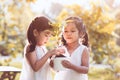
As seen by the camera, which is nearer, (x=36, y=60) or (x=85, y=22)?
(x=36, y=60)

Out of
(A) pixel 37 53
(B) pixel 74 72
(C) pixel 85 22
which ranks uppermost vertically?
(C) pixel 85 22

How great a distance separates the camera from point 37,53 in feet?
5.60

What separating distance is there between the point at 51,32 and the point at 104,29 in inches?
43.2

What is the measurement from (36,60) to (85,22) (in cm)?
115

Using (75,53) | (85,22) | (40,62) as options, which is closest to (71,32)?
(75,53)

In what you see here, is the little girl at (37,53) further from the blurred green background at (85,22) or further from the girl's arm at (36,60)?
the blurred green background at (85,22)

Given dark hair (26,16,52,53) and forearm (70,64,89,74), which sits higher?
dark hair (26,16,52,53)

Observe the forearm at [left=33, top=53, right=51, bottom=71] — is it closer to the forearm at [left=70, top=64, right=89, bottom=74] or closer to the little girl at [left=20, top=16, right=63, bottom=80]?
the little girl at [left=20, top=16, right=63, bottom=80]

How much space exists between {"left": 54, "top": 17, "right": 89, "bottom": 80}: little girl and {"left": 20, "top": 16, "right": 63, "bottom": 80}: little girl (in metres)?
0.09

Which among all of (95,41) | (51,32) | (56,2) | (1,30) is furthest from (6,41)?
(51,32)

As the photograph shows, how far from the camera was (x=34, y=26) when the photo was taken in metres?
1.72

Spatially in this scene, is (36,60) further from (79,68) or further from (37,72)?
(79,68)

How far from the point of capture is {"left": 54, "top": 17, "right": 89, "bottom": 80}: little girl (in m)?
1.69

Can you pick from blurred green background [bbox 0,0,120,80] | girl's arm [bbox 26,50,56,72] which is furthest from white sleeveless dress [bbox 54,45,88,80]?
blurred green background [bbox 0,0,120,80]
